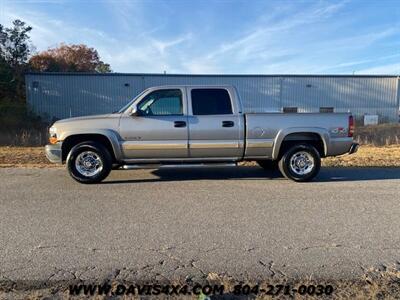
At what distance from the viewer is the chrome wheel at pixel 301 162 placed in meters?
7.79

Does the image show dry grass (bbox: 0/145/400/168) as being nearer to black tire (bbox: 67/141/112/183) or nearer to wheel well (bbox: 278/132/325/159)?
wheel well (bbox: 278/132/325/159)

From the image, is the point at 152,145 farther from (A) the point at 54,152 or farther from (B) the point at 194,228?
(B) the point at 194,228

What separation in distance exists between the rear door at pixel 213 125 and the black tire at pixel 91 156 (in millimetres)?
1817

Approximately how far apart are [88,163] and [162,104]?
2018 millimetres

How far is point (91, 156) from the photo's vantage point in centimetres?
747

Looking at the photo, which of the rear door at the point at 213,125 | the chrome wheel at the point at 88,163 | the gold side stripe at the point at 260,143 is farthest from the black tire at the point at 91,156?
the gold side stripe at the point at 260,143

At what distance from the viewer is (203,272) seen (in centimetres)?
354

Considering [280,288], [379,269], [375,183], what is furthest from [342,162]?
[280,288]

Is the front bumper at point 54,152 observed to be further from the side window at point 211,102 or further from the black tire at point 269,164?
the black tire at point 269,164

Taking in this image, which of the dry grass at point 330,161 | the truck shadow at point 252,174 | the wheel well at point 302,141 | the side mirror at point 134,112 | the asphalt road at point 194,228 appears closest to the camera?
the asphalt road at point 194,228

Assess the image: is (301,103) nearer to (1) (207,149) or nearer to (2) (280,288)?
(1) (207,149)

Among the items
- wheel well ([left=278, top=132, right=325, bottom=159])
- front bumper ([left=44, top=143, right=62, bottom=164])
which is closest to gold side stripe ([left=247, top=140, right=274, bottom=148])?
wheel well ([left=278, top=132, right=325, bottom=159])

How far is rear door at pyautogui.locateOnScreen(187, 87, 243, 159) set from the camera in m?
7.50

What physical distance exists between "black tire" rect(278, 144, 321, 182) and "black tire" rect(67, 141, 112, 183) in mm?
3833
